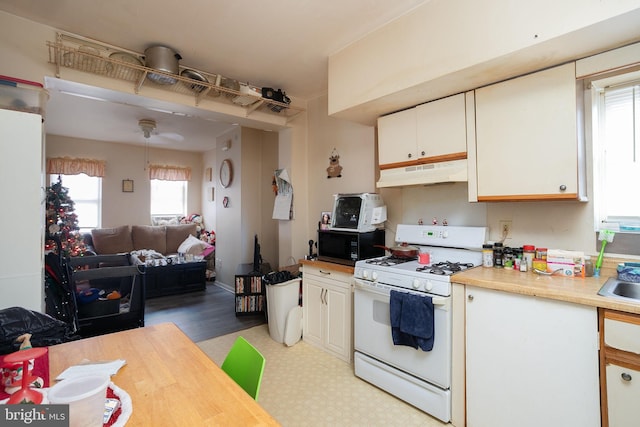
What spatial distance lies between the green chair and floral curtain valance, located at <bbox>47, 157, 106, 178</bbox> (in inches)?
234

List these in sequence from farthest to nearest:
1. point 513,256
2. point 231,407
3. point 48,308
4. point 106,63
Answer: point 48,308, point 106,63, point 513,256, point 231,407

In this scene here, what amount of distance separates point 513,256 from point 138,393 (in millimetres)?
2195

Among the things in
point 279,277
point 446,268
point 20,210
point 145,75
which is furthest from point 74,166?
point 446,268

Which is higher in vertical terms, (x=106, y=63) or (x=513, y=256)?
(x=106, y=63)

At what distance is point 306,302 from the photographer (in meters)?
2.96

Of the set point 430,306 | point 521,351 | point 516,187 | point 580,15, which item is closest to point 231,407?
point 430,306

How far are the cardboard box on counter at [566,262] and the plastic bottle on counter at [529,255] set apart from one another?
9cm

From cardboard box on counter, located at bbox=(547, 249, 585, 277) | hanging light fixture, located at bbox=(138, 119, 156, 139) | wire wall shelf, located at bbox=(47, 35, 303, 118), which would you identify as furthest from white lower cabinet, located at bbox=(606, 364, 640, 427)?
hanging light fixture, located at bbox=(138, 119, 156, 139)

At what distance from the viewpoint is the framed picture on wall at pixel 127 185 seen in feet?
19.5

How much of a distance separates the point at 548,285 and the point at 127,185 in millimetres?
6790

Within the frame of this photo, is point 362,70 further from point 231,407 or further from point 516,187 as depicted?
point 231,407

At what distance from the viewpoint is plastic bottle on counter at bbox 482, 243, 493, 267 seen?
2.08m

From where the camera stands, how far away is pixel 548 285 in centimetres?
158

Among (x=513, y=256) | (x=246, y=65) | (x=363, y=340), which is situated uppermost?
(x=246, y=65)
